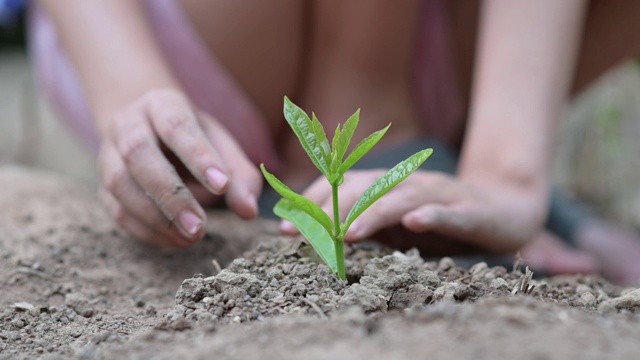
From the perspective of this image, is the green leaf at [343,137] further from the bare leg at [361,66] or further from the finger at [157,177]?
the bare leg at [361,66]

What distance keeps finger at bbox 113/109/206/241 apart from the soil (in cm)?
12

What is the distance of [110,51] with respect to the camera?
4.58 feet

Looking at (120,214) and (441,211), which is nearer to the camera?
(441,211)

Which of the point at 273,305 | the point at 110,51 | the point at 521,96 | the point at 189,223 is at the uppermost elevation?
the point at 110,51

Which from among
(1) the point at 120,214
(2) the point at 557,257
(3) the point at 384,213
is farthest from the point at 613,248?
(1) the point at 120,214

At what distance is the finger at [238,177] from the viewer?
3.66 ft

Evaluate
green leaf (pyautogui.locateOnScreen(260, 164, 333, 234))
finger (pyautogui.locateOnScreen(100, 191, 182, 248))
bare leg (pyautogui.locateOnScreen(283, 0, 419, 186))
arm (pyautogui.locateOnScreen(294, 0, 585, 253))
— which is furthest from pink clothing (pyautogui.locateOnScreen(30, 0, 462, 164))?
green leaf (pyautogui.locateOnScreen(260, 164, 333, 234))

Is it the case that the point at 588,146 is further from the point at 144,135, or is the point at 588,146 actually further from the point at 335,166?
the point at 335,166

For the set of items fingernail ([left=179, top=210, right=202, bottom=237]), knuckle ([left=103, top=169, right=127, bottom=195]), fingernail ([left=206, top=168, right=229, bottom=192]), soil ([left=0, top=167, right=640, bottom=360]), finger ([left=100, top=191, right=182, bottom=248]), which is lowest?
soil ([left=0, top=167, right=640, bottom=360])

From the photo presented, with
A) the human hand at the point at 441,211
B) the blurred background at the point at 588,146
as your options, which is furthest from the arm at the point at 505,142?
the blurred background at the point at 588,146

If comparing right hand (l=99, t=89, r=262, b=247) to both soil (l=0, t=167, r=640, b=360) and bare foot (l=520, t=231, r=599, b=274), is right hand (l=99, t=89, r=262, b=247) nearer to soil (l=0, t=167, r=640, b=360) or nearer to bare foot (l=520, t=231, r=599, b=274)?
soil (l=0, t=167, r=640, b=360)

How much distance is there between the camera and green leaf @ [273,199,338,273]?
2.78ft

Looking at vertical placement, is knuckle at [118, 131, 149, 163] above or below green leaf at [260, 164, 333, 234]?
above

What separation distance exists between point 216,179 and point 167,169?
0.36 ft
